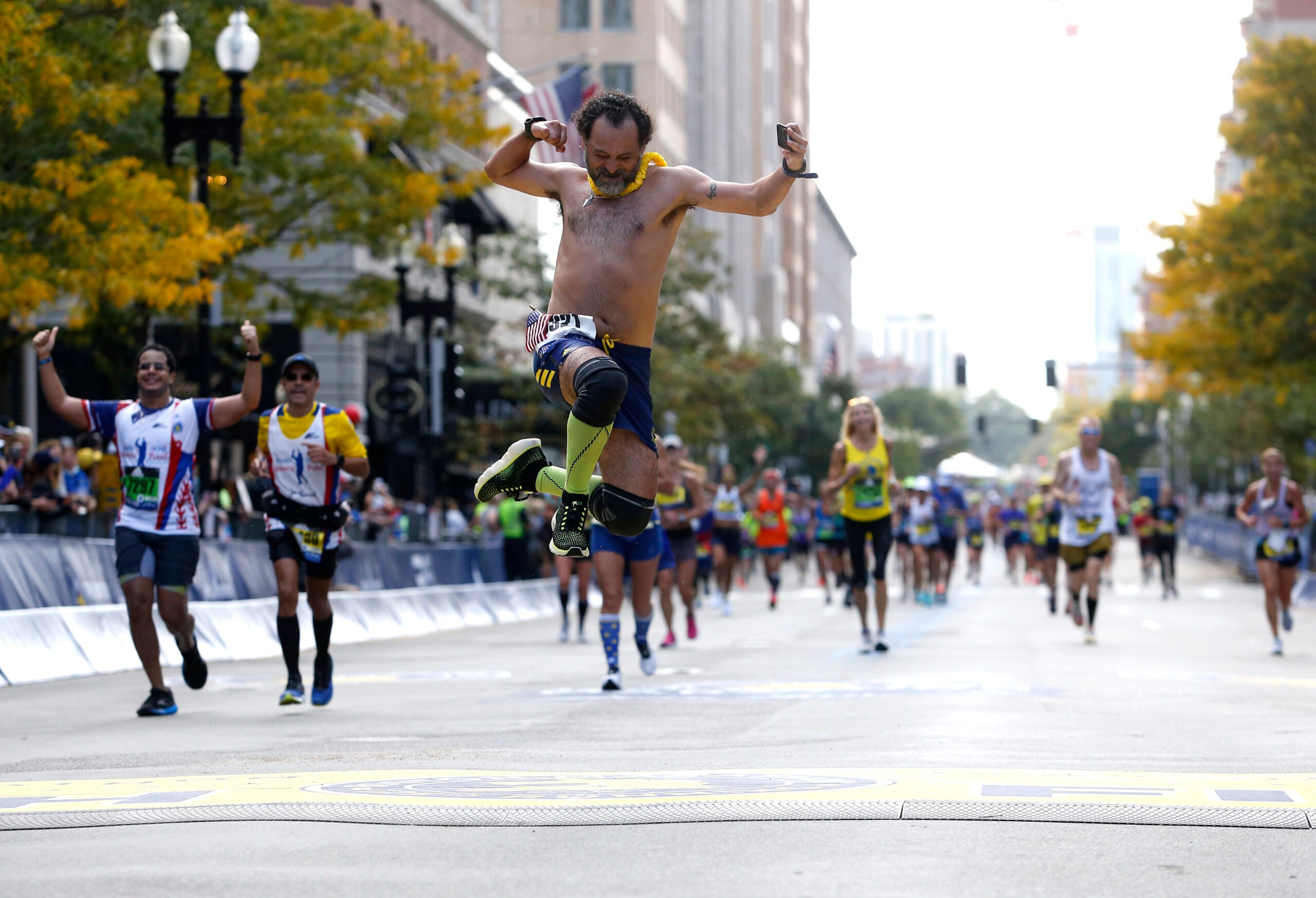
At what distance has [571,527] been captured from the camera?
7375 millimetres

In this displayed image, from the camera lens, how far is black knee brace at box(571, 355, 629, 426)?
273 inches

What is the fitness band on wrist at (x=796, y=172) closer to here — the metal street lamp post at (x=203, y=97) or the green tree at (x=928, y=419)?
the metal street lamp post at (x=203, y=97)

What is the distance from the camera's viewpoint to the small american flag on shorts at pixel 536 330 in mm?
7375

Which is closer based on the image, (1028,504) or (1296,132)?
(1028,504)

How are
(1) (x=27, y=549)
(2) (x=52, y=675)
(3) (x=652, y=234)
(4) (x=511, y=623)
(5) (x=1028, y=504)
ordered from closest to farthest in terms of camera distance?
(3) (x=652, y=234)
(2) (x=52, y=675)
(1) (x=27, y=549)
(4) (x=511, y=623)
(5) (x=1028, y=504)

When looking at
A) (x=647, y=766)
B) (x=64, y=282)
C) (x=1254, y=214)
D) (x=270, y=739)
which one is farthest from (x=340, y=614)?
(x=1254, y=214)

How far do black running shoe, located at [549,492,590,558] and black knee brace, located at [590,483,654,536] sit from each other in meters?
0.07

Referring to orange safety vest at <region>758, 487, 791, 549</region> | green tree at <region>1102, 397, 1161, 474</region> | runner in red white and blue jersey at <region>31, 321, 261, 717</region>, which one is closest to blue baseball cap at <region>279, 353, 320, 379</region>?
runner in red white and blue jersey at <region>31, 321, 261, 717</region>

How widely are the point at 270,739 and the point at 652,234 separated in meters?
3.06

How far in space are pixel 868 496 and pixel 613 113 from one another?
9.13 meters

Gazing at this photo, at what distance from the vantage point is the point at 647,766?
7.47 meters

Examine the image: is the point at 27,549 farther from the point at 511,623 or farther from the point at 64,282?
the point at 511,623

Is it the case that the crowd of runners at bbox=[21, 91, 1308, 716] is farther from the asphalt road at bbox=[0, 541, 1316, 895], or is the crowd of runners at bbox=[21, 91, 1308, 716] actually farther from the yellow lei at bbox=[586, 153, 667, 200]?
the asphalt road at bbox=[0, 541, 1316, 895]

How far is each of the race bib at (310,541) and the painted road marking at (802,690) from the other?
1673 millimetres
